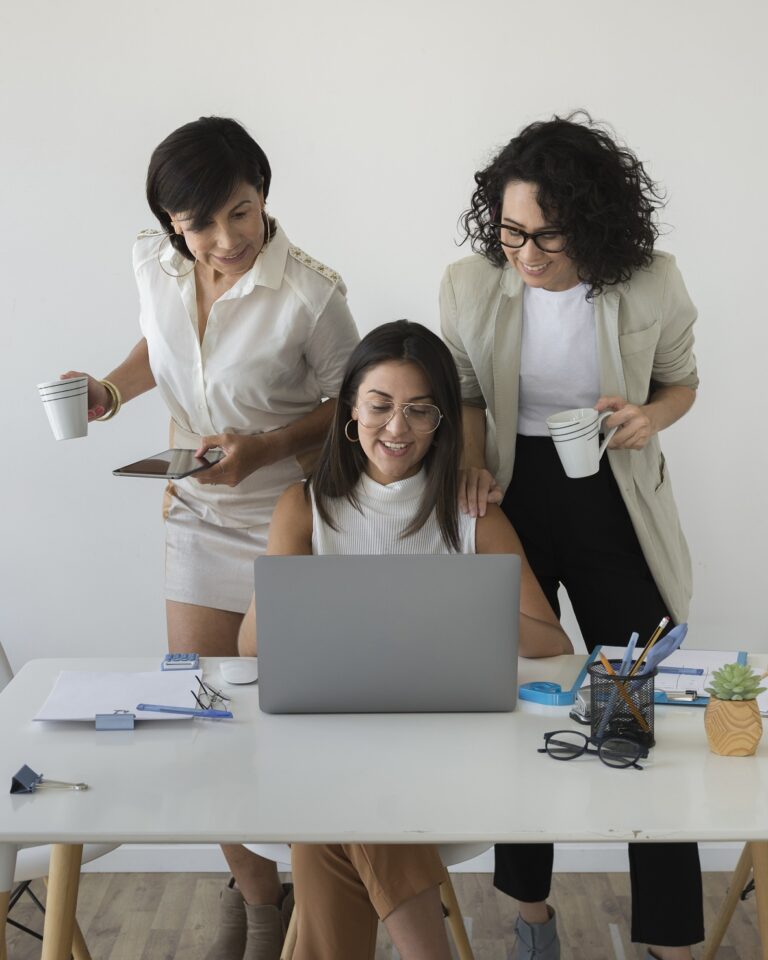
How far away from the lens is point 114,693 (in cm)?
177

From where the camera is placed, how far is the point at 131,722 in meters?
1.66

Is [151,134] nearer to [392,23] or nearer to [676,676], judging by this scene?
[392,23]

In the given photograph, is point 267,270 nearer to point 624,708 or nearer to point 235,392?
point 235,392

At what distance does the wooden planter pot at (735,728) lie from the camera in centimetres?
155

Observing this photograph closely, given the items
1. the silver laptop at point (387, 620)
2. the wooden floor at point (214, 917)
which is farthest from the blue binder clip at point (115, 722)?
the wooden floor at point (214, 917)

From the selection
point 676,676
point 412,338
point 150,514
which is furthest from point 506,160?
point 150,514

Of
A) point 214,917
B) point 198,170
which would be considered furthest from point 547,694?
point 214,917

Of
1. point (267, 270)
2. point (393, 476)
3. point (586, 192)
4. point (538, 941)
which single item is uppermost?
point (586, 192)

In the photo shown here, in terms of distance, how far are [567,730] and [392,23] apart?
208cm

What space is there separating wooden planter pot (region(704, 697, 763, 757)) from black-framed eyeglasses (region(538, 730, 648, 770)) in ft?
0.35

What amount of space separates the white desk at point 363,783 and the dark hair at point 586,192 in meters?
0.85

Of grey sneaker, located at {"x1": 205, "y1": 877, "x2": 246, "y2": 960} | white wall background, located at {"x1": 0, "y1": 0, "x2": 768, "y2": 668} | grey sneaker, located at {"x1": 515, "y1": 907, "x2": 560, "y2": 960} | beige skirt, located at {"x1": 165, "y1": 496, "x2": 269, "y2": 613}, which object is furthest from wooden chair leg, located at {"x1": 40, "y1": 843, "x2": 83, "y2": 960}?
white wall background, located at {"x1": 0, "y1": 0, "x2": 768, "y2": 668}

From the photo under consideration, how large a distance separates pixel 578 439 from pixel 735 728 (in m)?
0.63

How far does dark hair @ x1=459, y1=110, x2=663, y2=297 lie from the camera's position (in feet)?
6.58
